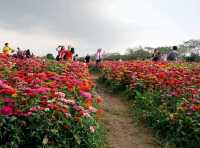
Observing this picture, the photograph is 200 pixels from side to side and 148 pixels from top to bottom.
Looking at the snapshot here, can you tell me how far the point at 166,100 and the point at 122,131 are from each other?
2.14 m

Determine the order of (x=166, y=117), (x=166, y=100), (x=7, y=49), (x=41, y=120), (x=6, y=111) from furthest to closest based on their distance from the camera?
(x=7, y=49) < (x=166, y=100) < (x=166, y=117) < (x=41, y=120) < (x=6, y=111)

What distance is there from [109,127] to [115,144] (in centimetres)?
166

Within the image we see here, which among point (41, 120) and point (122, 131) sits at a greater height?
point (41, 120)

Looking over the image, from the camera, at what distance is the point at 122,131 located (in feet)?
40.8

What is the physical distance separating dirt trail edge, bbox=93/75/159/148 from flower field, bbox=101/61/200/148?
355 millimetres

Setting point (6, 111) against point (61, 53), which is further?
point (61, 53)

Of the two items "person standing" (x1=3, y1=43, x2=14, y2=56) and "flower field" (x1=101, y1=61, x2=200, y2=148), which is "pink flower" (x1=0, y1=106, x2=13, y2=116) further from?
"person standing" (x1=3, y1=43, x2=14, y2=56)

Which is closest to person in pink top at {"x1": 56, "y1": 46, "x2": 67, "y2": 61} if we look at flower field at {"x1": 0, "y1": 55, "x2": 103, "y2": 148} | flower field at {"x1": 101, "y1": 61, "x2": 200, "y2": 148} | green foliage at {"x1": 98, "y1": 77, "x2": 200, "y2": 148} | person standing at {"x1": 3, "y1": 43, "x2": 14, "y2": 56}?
person standing at {"x1": 3, "y1": 43, "x2": 14, "y2": 56}

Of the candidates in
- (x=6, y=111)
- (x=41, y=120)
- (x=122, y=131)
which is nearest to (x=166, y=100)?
(x=122, y=131)

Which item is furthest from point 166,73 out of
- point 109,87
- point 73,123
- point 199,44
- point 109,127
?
point 199,44

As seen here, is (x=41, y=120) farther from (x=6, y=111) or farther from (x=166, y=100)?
(x=166, y=100)

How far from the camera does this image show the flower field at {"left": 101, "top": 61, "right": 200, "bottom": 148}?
1132cm

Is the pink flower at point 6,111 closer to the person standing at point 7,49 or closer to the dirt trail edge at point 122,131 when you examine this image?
the dirt trail edge at point 122,131

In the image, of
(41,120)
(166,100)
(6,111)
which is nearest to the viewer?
(6,111)
